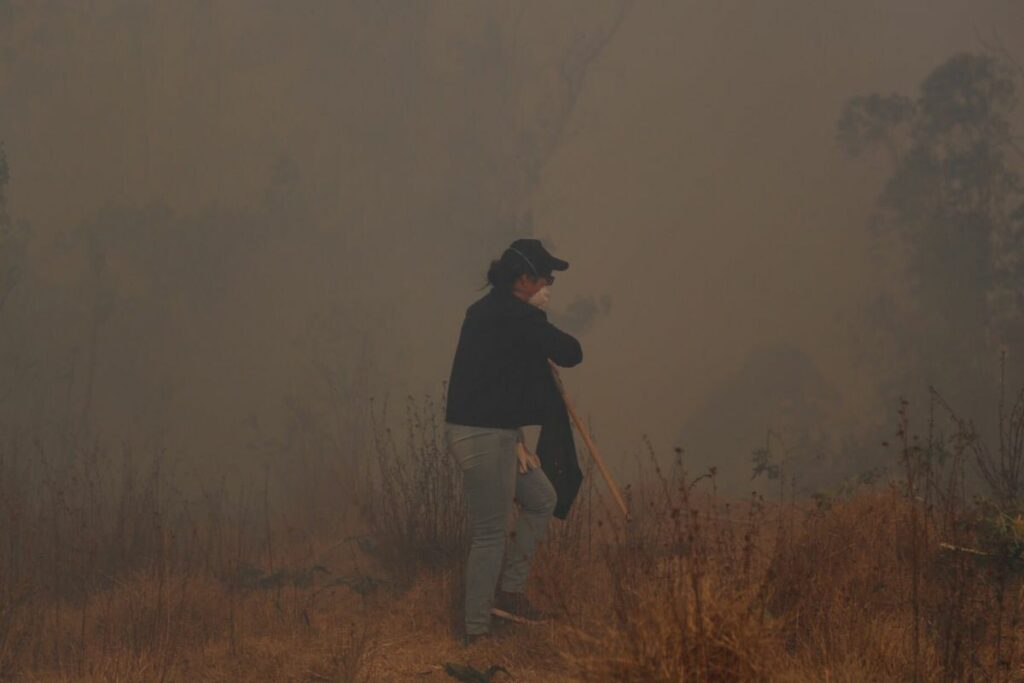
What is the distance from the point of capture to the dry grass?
283cm

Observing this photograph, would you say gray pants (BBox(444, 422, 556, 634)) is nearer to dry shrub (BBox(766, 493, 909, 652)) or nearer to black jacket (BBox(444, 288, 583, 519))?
black jacket (BBox(444, 288, 583, 519))

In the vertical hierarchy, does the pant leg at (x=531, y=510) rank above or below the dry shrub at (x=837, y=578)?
above

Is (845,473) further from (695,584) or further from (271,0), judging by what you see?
(271,0)

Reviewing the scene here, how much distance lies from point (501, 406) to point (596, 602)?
41.3 inches

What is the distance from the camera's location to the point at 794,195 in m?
26.4

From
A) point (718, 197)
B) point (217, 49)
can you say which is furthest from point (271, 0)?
point (718, 197)

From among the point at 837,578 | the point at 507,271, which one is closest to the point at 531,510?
the point at 507,271

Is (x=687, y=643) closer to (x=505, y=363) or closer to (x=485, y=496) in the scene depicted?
(x=485, y=496)

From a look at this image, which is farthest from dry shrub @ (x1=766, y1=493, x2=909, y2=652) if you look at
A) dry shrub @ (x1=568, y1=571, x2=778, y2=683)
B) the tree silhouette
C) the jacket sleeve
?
the tree silhouette

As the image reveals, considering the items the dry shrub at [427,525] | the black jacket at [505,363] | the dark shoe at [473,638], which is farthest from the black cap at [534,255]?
the dark shoe at [473,638]

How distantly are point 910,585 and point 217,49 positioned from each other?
92.4 ft

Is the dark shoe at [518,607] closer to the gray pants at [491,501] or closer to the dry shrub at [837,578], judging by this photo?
the gray pants at [491,501]

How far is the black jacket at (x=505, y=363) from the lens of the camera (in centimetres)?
420

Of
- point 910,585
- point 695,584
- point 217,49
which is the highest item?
point 217,49
